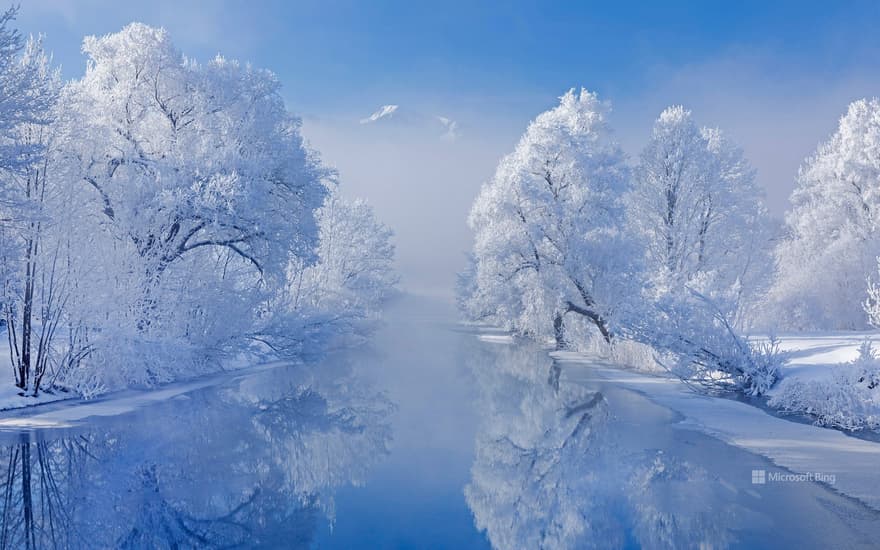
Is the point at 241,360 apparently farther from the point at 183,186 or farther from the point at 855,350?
the point at 855,350

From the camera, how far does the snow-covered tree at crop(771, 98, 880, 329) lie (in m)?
26.4

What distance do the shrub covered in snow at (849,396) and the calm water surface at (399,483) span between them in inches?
106

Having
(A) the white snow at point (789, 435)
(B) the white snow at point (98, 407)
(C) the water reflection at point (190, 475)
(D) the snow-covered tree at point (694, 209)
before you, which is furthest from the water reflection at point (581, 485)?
(D) the snow-covered tree at point (694, 209)

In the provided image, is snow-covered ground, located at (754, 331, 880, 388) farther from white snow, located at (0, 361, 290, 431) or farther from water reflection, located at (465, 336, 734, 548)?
white snow, located at (0, 361, 290, 431)

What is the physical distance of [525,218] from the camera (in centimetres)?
2764

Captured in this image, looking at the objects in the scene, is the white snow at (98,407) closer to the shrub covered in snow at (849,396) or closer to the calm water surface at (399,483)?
the calm water surface at (399,483)

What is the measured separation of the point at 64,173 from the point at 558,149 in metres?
19.1

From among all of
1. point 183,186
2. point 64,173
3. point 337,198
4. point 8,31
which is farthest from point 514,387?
point 337,198

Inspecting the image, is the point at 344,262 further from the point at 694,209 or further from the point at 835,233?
the point at 835,233

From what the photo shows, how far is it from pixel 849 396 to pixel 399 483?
27.2ft

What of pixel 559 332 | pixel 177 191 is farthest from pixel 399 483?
pixel 559 332

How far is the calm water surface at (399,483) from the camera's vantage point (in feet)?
20.0

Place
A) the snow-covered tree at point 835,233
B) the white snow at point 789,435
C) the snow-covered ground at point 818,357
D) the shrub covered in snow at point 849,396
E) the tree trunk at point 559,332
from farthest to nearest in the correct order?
1. the tree trunk at point 559,332
2. the snow-covered tree at point 835,233
3. the snow-covered ground at point 818,357
4. the shrub covered in snow at point 849,396
5. the white snow at point 789,435

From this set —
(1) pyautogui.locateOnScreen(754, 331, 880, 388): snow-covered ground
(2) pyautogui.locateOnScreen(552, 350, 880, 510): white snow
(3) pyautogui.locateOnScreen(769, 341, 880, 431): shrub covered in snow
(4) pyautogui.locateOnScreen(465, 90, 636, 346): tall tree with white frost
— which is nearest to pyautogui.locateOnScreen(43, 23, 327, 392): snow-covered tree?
(4) pyautogui.locateOnScreen(465, 90, 636, 346): tall tree with white frost
